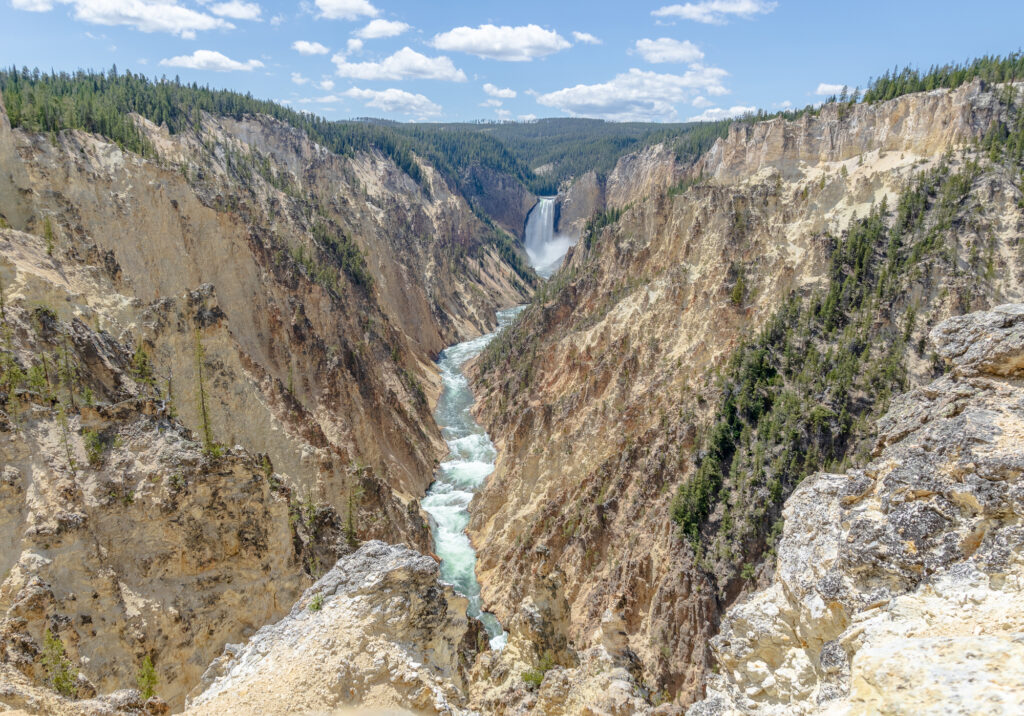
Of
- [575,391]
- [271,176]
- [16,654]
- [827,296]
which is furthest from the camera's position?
[271,176]

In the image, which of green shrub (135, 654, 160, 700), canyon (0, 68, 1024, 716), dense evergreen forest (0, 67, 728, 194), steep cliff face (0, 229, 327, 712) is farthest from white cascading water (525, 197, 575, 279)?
green shrub (135, 654, 160, 700)

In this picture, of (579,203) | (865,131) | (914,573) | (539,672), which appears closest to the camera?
(914,573)

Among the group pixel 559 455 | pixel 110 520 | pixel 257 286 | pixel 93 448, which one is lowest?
pixel 559 455

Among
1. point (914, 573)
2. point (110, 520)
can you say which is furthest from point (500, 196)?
point (914, 573)

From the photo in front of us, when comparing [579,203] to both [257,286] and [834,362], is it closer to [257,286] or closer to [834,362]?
[257,286]

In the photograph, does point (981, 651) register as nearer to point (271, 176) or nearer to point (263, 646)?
point (263, 646)

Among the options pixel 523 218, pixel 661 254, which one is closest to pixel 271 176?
pixel 661 254
